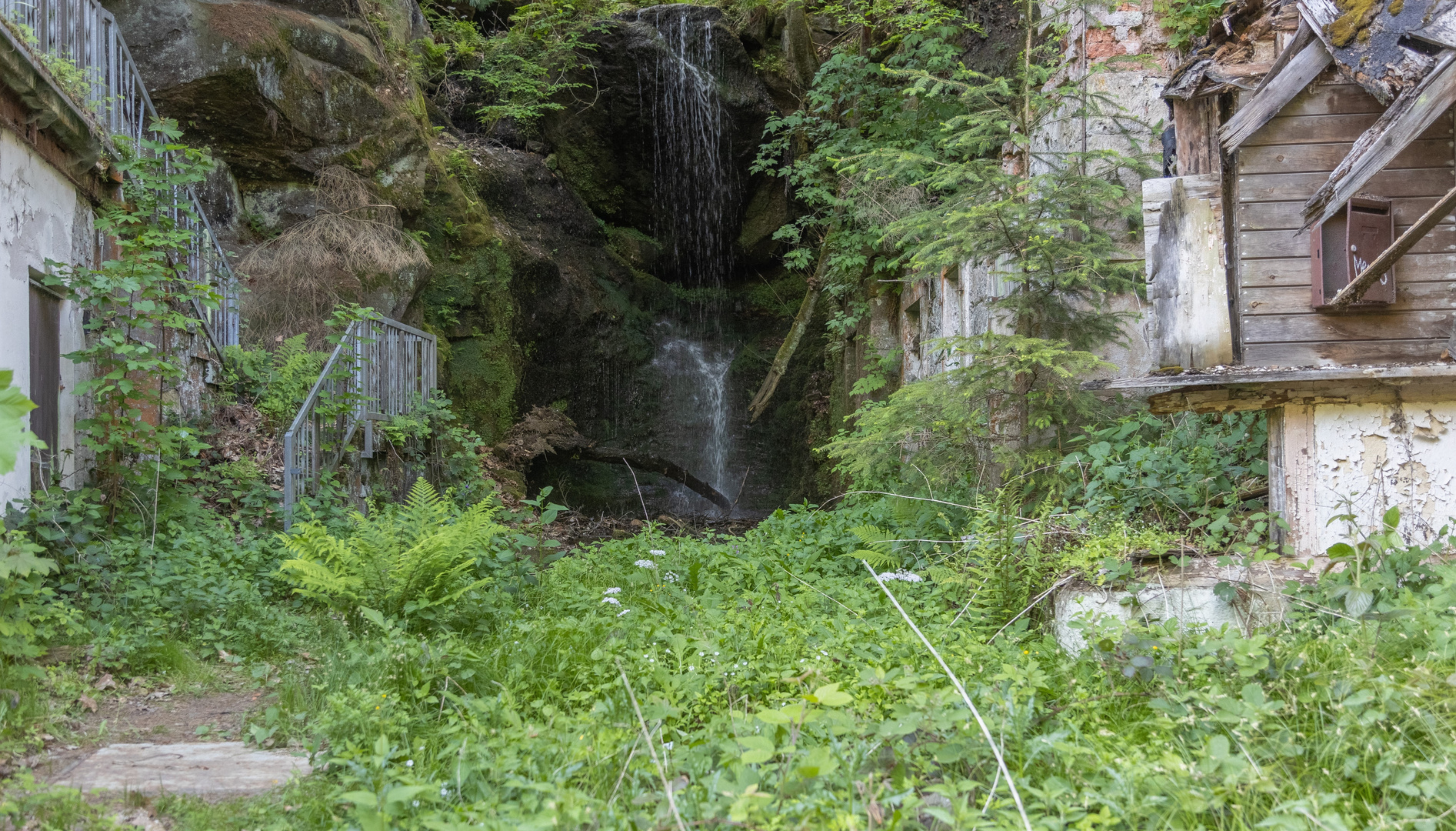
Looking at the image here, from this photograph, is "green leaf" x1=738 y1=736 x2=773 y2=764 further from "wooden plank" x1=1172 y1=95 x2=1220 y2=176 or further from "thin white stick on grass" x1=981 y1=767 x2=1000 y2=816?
"wooden plank" x1=1172 y1=95 x2=1220 y2=176

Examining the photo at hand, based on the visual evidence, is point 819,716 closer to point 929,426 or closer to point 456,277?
point 929,426

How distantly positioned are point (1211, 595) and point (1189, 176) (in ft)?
7.43

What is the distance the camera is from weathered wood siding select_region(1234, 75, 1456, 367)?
4336 millimetres

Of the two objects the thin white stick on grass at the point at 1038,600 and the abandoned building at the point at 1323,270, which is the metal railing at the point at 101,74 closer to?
the thin white stick on grass at the point at 1038,600

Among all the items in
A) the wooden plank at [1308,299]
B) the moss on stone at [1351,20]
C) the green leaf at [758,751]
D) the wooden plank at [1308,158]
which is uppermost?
the moss on stone at [1351,20]

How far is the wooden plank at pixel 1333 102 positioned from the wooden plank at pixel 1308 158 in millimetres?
175

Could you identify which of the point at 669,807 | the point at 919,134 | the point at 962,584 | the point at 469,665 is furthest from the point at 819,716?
the point at 919,134

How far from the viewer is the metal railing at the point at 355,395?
6723 millimetres

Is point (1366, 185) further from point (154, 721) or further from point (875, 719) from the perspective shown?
point (154, 721)

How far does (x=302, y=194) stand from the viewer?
10297 mm

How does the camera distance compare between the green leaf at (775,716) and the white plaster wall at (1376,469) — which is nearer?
the green leaf at (775,716)

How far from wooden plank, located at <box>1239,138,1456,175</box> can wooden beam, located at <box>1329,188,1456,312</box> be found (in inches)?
13.9

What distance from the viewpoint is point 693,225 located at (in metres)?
15.8

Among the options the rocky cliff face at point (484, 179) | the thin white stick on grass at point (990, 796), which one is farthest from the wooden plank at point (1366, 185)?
the rocky cliff face at point (484, 179)
